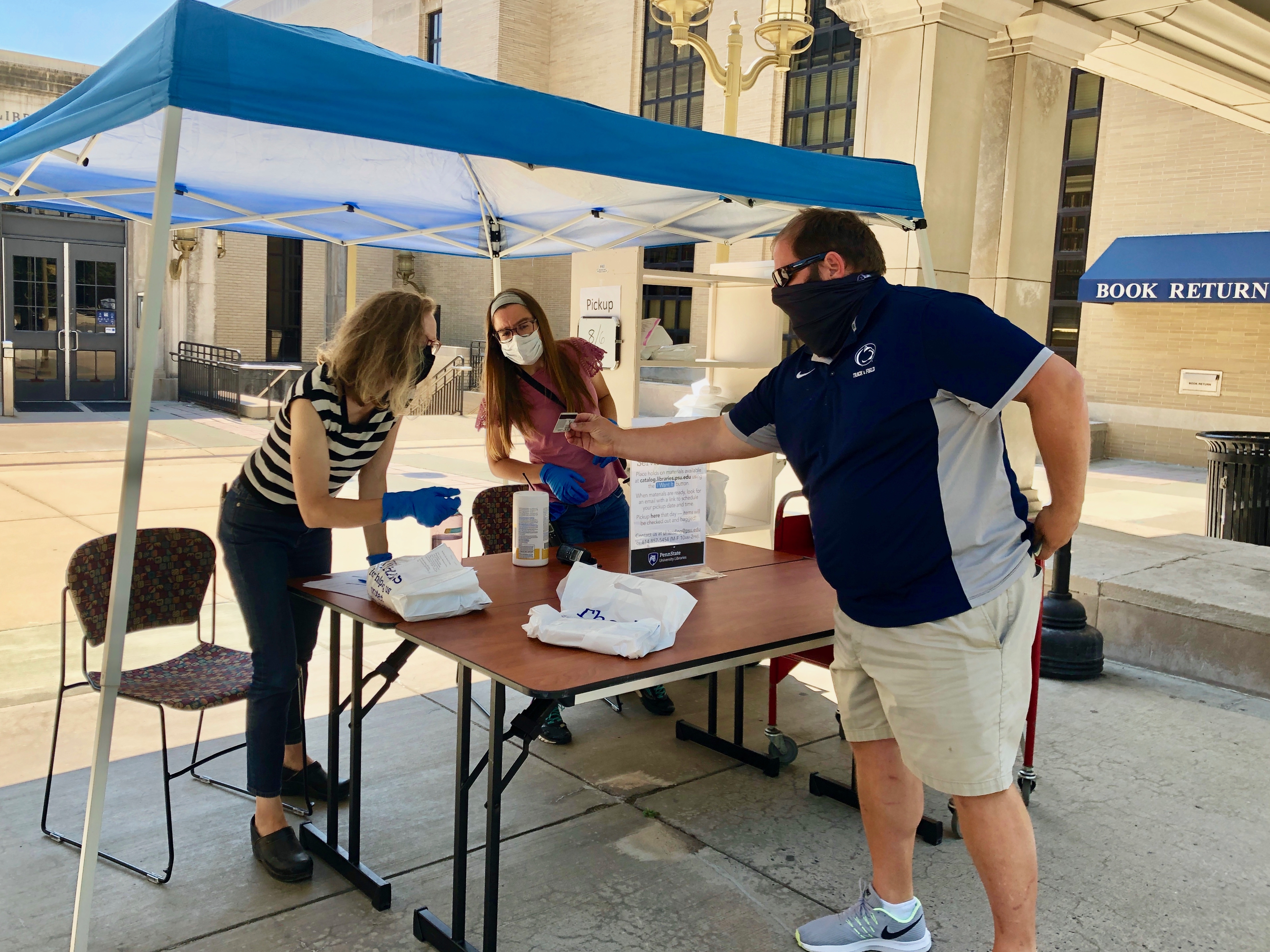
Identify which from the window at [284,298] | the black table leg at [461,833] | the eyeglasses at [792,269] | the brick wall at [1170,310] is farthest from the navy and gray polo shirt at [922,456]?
the window at [284,298]

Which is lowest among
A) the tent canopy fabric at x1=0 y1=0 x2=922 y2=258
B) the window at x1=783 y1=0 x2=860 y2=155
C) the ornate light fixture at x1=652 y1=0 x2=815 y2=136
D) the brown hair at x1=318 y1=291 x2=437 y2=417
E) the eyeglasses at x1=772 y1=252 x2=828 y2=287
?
the brown hair at x1=318 y1=291 x2=437 y2=417

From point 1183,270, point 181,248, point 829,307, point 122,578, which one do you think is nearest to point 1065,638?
point 829,307

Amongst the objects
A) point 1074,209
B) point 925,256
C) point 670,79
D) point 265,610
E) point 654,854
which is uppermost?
point 670,79

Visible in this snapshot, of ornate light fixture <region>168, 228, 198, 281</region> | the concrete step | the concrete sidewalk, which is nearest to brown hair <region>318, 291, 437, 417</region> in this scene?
the concrete sidewalk

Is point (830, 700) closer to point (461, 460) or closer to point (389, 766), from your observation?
point (389, 766)

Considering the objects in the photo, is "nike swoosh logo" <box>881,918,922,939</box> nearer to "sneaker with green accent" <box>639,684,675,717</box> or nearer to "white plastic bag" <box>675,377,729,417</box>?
"sneaker with green accent" <box>639,684,675,717</box>

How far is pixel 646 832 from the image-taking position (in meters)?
3.62

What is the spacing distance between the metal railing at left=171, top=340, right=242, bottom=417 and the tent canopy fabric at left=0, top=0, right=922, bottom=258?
13680mm

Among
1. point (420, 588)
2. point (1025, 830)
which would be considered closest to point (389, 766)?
point (420, 588)

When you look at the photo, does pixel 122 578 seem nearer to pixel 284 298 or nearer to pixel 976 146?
pixel 976 146

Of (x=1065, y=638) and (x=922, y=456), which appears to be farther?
(x=1065, y=638)

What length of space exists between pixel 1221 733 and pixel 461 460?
33.6 ft

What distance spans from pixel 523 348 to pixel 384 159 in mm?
1010

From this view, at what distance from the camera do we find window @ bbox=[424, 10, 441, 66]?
29328mm
